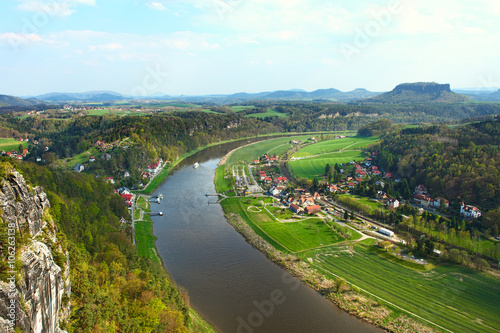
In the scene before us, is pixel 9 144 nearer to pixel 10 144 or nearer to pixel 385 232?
pixel 10 144

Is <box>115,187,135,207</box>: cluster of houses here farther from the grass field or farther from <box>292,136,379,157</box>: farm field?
<box>292,136,379,157</box>: farm field

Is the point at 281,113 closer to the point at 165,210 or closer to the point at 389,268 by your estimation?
the point at 165,210

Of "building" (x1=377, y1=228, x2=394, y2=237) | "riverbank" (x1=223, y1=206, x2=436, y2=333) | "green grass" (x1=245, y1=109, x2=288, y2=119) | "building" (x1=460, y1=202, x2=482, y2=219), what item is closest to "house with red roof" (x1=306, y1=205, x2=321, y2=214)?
"building" (x1=377, y1=228, x2=394, y2=237)

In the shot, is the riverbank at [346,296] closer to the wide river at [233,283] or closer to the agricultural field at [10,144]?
the wide river at [233,283]

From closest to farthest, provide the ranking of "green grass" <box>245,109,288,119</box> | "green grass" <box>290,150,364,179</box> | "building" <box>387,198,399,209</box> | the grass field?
"building" <box>387,198,399,209</box>
the grass field
"green grass" <box>290,150,364,179</box>
"green grass" <box>245,109,288,119</box>

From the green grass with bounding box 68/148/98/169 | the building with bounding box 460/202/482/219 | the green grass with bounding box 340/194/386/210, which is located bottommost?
the green grass with bounding box 340/194/386/210

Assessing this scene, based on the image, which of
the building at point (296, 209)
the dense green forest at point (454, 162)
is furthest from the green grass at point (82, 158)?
the dense green forest at point (454, 162)
